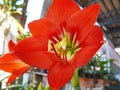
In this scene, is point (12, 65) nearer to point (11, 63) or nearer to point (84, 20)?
point (11, 63)

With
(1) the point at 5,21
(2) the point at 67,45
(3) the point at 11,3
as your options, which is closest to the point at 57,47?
(2) the point at 67,45

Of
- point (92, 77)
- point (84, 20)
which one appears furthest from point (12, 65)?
point (92, 77)

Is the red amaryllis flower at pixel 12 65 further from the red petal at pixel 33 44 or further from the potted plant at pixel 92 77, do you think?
the potted plant at pixel 92 77

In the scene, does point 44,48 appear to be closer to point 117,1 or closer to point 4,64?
point 4,64

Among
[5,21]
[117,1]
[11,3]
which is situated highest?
[117,1]

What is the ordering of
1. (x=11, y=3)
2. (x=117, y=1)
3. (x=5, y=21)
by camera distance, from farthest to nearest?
(x=117, y=1) → (x=11, y=3) → (x=5, y=21)

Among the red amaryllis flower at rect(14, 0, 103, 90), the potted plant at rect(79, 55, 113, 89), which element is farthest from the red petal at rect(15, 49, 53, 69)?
the potted plant at rect(79, 55, 113, 89)

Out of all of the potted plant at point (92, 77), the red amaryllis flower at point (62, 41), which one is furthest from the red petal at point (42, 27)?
the potted plant at point (92, 77)
